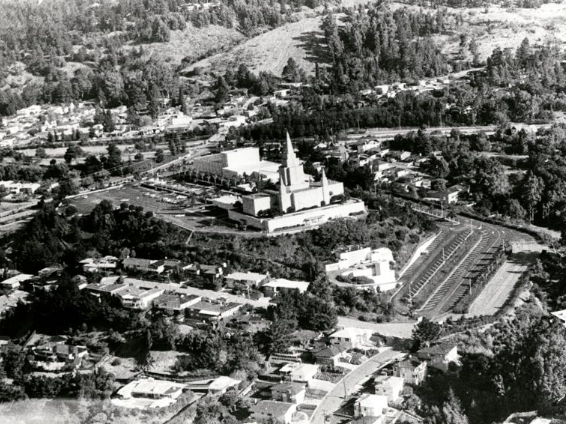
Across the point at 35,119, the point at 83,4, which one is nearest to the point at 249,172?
the point at 35,119

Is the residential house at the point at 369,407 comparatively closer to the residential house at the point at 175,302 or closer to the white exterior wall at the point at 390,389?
the white exterior wall at the point at 390,389

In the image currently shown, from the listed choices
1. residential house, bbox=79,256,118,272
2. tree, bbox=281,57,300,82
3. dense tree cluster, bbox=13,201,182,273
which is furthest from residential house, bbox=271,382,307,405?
tree, bbox=281,57,300,82

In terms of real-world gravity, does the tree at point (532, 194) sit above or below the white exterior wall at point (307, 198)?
below

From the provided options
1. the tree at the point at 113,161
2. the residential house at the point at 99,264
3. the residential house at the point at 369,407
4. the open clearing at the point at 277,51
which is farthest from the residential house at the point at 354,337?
the open clearing at the point at 277,51

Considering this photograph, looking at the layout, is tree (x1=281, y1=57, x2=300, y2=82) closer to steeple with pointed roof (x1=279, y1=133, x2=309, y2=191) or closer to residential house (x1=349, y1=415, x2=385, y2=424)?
steeple with pointed roof (x1=279, y1=133, x2=309, y2=191)

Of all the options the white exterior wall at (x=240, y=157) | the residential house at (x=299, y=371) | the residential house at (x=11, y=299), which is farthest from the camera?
the white exterior wall at (x=240, y=157)

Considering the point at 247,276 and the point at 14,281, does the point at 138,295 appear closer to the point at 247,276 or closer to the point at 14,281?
the point at 247,276

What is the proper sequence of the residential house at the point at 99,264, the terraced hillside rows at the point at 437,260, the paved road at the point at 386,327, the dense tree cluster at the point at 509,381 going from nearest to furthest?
the dense tree cluster at the point at 509,381, the paved road at the point at 386,327, the terraced hillside rows at the point at 437,260, the residential house at the point at 99,264
